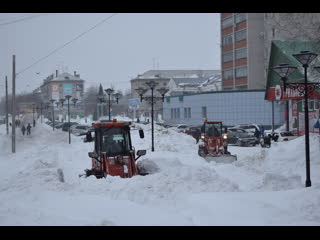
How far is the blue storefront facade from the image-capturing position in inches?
1999

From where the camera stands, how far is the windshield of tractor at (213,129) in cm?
2319

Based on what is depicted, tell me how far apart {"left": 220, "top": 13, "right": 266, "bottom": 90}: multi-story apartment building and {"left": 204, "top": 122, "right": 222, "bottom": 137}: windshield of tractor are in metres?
37.5

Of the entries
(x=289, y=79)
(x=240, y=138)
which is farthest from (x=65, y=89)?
(x=289, y=79)

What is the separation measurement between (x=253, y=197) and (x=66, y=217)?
177 inches

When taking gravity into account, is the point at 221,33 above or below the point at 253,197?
above

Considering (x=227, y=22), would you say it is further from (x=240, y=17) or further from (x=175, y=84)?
(x=175, y=84)

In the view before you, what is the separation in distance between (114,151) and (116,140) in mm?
368

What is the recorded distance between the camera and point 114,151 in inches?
545

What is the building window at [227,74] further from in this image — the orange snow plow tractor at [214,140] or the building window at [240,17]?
the orange snow plow tractor at [214,140]

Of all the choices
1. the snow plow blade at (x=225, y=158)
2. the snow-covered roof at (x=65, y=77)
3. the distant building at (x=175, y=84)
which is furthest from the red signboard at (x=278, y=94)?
the snow-covered roof at (x=65, y=77)

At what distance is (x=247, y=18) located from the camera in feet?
195

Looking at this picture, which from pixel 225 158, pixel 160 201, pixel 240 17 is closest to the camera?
pixel 160 201
